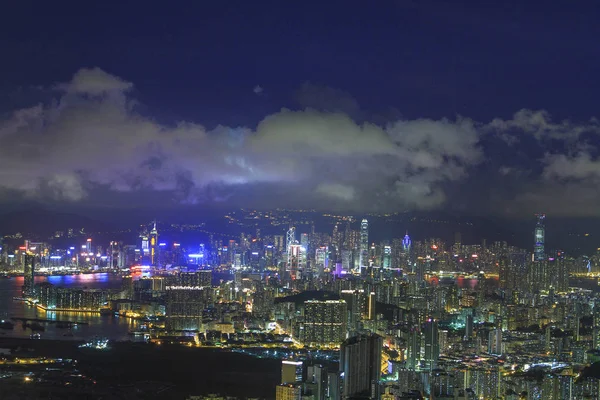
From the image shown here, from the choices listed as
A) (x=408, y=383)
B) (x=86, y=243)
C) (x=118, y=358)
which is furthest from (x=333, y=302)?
(x=86, y=243)

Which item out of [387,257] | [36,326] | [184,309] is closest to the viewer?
[36,326]

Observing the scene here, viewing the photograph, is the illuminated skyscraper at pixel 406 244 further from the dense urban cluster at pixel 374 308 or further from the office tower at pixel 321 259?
the office tower at pixel 321 259

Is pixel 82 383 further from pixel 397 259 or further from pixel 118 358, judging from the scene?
pixel 397 259

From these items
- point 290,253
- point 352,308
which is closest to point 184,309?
point 352,308

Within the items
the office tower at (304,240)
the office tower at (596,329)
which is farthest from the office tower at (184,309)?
the office tower at (596,329)

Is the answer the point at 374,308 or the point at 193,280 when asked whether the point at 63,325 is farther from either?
the point at 374,308

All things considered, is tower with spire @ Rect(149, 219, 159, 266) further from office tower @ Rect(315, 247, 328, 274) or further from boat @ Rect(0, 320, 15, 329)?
boat @ Rect(0, 320, 15, 329)
